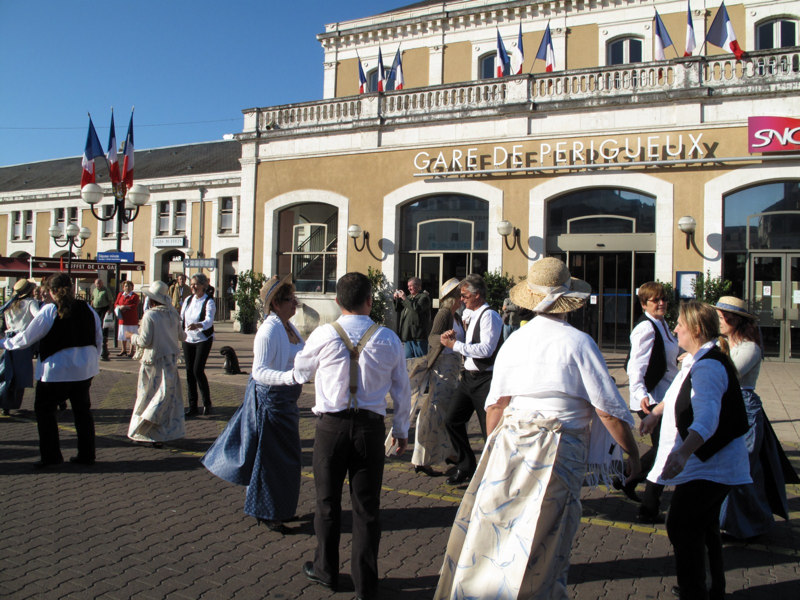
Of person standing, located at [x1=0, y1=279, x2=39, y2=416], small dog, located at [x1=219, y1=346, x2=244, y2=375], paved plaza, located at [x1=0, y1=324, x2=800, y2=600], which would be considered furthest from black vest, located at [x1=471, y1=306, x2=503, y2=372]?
small dog, located at [x1=219, y1=346, x2=244, y2=375]

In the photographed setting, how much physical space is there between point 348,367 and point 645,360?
2.97m

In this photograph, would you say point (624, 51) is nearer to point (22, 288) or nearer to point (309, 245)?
point (309, 245)

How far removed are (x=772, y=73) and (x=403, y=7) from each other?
1665 cm

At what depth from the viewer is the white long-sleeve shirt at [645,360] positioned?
5371 mm

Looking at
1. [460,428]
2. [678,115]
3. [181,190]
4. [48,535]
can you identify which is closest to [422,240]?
[678,115]

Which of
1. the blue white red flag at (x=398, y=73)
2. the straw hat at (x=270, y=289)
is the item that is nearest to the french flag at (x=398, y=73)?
the blue white red flag at (x=398, y=73)

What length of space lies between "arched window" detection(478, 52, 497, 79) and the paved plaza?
2024 centimetres

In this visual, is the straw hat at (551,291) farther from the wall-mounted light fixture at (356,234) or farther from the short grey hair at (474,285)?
the wall-mounted light fixture at (356,234)

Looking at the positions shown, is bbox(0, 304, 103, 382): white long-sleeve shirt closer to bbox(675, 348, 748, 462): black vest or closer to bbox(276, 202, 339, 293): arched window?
→ bbox(675, 348, 748, 462): black vest

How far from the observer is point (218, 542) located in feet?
14.5

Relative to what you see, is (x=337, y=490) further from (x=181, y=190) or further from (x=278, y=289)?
(x=181, y=190)

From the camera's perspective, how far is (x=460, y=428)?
5961mm

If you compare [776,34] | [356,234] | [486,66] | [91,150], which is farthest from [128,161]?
[776,34]

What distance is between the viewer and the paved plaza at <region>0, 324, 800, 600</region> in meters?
3.77
